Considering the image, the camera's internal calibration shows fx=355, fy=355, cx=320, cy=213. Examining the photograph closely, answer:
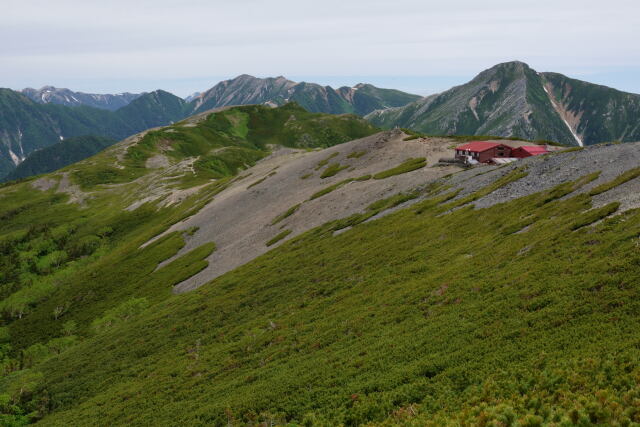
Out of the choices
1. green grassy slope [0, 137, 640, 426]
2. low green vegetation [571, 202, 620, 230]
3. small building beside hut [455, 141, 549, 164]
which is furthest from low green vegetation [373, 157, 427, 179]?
low green vegetation [571, 202, 620, 230]

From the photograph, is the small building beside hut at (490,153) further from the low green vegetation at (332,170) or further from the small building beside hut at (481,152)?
the low green vegetation at (332,170)

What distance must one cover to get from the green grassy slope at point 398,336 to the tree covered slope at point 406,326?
0.12m

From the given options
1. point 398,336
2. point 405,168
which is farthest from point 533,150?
point 398,336

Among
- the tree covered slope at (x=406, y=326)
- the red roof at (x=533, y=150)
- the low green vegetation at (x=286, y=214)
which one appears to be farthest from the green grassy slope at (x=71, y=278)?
the red roof at (x=533, y=150)

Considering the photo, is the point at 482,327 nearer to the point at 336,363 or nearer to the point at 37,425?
the point at 336,363

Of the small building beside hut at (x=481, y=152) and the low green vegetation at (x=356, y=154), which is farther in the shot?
the low green vegetation at (x=356, y=154)

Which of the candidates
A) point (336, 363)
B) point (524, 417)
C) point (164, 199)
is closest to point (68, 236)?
point (164, 199)

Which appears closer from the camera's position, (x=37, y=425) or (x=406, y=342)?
(x=406, y=342)

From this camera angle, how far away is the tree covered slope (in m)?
15.7

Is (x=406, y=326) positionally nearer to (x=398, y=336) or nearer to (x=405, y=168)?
(x=398, y=336)

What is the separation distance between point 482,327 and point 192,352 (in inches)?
1050

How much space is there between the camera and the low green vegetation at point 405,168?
74.1m

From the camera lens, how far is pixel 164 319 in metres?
45.3

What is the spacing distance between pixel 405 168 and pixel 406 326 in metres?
55.4
